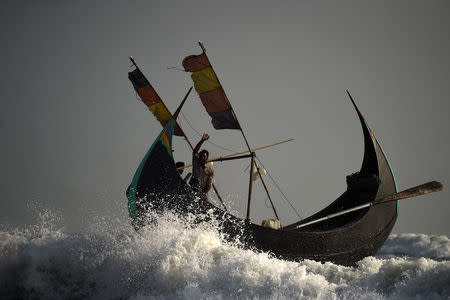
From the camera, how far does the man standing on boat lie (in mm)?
7621

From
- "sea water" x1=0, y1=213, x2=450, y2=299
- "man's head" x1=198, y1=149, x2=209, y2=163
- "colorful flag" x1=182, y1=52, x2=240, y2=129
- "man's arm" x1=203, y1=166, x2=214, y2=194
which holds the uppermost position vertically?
"colorful flag" x1=182, y1=52, x2=240, y2=129

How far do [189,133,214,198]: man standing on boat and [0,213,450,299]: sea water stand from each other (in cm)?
121

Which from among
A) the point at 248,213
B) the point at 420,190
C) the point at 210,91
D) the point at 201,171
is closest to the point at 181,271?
the point at 248,213

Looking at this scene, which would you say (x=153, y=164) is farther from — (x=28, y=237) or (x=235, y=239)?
(x=28, y=237)

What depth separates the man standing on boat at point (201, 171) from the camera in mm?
7621

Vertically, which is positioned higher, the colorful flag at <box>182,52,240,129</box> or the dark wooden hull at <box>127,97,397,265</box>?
the colorful flag at <box>182,52,240,129</box>

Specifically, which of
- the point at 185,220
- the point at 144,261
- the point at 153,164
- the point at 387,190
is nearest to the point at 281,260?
the point at 185,220

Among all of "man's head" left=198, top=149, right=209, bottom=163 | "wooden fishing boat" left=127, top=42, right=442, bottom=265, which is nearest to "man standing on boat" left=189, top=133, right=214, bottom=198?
"man's head" left=198, top=149, right=209, bottom=163

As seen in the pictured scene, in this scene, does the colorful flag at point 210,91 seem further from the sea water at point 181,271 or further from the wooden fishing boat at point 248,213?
the sea water at point 181,271

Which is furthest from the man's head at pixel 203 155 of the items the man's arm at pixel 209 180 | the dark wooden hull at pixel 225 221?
Answer: the dark wooden hull at pixel 225 221

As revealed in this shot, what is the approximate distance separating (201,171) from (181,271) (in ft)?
8.46

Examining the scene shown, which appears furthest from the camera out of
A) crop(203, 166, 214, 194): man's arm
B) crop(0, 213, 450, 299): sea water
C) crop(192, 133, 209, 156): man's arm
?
crop(203, 166, 214, 194): man's arm

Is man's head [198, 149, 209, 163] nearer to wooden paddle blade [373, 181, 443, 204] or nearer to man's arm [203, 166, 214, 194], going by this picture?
man's arm [203, 166, 214, 194]

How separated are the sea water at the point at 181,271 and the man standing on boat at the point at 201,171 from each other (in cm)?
121
